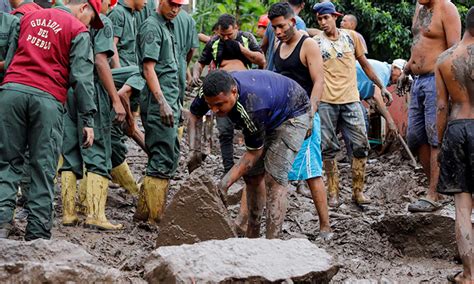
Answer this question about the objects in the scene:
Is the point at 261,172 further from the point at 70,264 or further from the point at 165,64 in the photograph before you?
the point at 70,264

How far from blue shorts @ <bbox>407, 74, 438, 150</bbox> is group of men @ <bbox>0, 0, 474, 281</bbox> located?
0.01m

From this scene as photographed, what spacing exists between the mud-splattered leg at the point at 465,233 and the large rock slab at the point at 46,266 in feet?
7.92

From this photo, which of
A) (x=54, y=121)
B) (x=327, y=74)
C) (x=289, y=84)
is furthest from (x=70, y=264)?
(x=327, y=74)

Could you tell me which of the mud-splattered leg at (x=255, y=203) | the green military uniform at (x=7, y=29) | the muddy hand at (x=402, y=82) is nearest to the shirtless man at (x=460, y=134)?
the mud-splattered leg at (x=255, y=203)

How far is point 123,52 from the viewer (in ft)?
28.4

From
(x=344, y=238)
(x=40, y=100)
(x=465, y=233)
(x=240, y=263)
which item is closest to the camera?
(x=240, y=263)

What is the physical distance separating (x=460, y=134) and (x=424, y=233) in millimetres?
1432

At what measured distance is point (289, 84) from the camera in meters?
6.52

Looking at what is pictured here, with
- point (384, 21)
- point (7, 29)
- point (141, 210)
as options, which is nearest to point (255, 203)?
point (141, 210)

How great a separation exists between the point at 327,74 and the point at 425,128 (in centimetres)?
170

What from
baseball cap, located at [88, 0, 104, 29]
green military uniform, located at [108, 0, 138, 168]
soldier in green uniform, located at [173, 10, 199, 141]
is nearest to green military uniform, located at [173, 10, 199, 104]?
soldier in green uniform, located at [173, 10, 199, 141]

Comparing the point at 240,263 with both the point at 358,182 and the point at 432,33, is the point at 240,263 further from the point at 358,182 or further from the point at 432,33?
the point at 358,182

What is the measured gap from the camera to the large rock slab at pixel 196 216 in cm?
632

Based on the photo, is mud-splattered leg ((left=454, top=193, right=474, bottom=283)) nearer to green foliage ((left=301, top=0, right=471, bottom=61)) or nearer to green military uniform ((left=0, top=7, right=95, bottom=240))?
green military uniform ((left=0, top=7, right=95, bottom=240))
